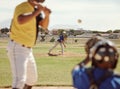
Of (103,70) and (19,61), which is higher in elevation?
(103,70)

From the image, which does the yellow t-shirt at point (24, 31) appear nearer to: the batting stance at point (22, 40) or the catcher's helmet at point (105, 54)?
the batting stance at point (22, 40)

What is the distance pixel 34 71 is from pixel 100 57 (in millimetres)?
3658

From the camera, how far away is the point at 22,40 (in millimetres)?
6219

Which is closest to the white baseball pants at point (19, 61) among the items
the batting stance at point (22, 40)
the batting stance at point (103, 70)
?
the batting stance at point (22, 40)

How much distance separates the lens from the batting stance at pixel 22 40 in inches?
234

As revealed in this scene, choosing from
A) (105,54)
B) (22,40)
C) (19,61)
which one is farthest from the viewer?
(22,40)

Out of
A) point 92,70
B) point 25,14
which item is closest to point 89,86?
point 92,70

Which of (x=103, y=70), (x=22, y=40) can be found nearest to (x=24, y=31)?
(x=22, y=40)

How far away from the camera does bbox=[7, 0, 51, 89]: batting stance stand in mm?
5939

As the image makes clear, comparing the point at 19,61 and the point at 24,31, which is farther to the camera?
the point at 24,31

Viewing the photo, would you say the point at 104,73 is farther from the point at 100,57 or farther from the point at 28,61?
the point at 28,61

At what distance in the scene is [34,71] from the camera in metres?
6.47

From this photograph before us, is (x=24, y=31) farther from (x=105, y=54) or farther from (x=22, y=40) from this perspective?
(x=105, y=54)

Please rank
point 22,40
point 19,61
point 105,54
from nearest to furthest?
point 105,54, point 19,61, point 22,40
